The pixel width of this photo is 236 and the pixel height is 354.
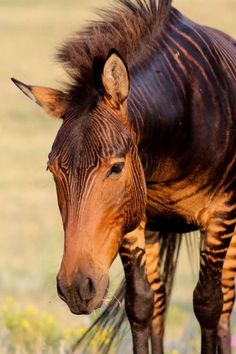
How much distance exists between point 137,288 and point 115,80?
1.64m

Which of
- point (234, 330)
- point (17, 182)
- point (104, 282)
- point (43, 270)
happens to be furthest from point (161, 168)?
point (17, 182)

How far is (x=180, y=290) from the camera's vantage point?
16391 mm

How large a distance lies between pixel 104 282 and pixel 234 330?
5.77 meters

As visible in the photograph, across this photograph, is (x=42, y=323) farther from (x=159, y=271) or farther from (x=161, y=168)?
(x=161, y=168)

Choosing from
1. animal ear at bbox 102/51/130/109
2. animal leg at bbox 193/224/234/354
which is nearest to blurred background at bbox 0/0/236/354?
animal ear at bbox 102/51/130/109

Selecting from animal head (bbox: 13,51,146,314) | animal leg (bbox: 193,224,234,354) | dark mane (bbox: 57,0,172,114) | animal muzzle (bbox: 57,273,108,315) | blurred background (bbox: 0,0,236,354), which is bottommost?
blurred background (bbox: 0,0,236,354)

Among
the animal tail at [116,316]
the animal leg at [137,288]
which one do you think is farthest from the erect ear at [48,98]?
the animal tail at [116,316]

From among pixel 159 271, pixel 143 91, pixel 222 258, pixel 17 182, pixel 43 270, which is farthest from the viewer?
pixel 17 182

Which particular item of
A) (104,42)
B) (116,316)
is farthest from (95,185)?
(116,316)

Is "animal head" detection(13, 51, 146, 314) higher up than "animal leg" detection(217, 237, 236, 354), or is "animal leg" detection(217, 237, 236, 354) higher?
"animal head" detection(13, 51, 146, 314)

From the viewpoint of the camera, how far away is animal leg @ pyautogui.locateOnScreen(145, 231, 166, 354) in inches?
356

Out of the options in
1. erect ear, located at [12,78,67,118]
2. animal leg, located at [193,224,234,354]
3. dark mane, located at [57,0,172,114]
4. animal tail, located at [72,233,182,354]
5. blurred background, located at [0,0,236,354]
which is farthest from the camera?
blurred background, located at [0,0,236,354]

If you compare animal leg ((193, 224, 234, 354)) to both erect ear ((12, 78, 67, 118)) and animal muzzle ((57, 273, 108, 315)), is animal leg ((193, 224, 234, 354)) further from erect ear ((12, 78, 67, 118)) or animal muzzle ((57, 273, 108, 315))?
animal muzzle ((57, 273, 108, 315))

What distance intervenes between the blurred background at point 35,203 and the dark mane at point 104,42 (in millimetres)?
271
